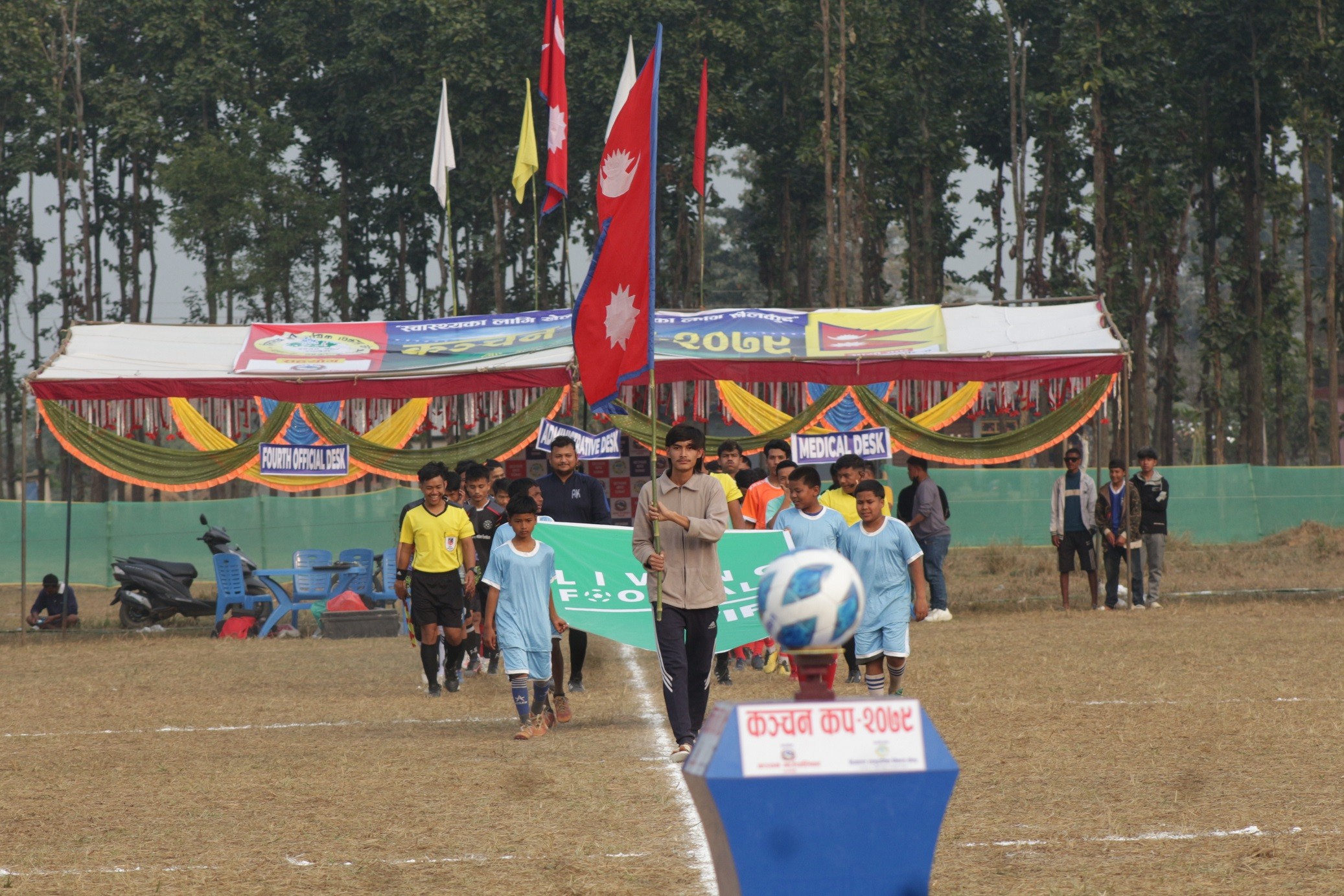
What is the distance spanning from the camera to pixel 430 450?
1967 cm

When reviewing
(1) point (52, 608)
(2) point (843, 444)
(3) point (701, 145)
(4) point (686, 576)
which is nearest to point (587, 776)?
(4) point (686, 576)

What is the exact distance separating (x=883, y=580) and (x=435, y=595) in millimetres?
3983

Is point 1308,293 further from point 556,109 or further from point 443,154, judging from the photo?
point 556,109

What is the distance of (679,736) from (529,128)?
17.6 meters

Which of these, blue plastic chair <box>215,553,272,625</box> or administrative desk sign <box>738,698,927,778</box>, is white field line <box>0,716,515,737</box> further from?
blue plastic chair <box>215,553,272,625</box>

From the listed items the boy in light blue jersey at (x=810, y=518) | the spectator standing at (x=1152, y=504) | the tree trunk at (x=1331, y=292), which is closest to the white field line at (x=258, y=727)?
the boy in light blue jersey at (x=810, y=518)

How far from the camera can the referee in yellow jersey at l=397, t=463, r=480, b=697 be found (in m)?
12.3

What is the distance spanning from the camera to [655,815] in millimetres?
7082

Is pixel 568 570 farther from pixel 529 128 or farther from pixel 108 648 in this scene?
pixel 529 128

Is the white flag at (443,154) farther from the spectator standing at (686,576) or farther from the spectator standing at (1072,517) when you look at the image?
the spectator standing at (686,576)

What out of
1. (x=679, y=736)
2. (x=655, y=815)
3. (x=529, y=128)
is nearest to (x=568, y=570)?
(x=679, y=736)

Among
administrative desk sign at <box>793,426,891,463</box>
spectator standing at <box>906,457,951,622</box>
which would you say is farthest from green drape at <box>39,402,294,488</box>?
spectator standing at <box>906,457,951,622</box>

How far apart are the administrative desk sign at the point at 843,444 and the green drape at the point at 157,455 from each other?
6.37 metres

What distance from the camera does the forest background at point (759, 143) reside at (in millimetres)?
40219
